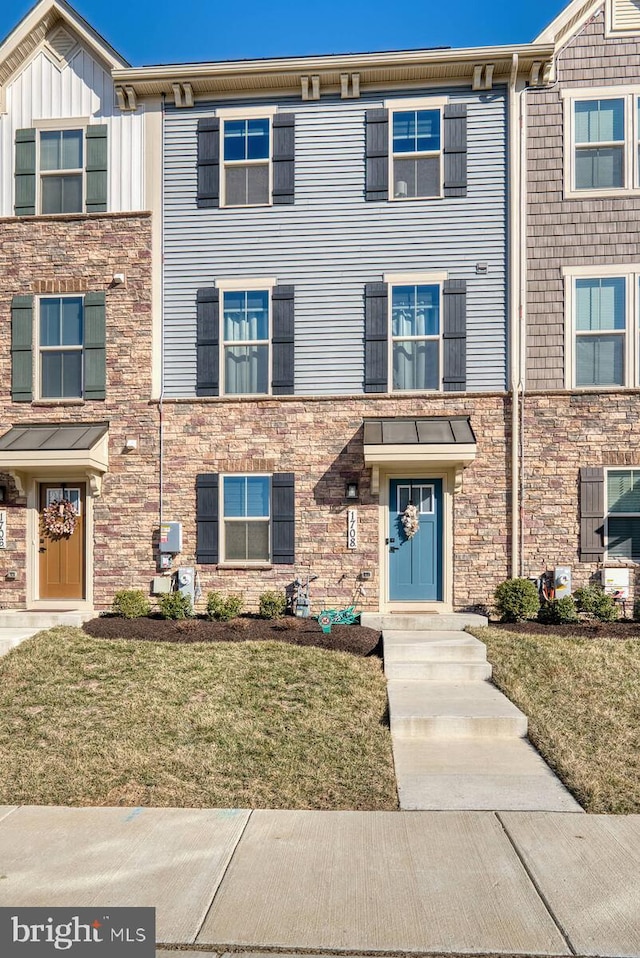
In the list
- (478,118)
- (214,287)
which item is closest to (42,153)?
(214,287)

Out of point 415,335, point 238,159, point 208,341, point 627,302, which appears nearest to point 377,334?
point 415,335

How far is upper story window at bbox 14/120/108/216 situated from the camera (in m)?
11.6

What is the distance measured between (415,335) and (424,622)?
4.48 metres

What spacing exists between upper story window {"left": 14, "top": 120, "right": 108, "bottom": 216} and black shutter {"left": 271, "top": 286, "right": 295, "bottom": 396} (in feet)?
10.9

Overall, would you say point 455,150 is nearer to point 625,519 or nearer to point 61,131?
point 625,519

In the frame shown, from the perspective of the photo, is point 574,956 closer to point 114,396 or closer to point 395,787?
point 395,787

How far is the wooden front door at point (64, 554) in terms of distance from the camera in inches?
455

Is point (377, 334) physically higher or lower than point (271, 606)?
higher

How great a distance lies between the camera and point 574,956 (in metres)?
3.35

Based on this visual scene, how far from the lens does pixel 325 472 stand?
1121cm

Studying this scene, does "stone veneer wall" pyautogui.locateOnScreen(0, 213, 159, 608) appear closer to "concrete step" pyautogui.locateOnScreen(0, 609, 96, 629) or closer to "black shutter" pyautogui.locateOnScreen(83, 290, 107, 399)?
"black shutter" pyautogui.locateOnScreen(83, 290, 107, 399)

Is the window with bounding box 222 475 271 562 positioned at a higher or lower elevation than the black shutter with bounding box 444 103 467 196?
lower

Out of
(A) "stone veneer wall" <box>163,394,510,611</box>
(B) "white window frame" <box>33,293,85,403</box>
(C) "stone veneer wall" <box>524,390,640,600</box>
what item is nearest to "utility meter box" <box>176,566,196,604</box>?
(A) "stone veneer wall" <box>163,394,510,611</box>

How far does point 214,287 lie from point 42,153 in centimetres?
373
